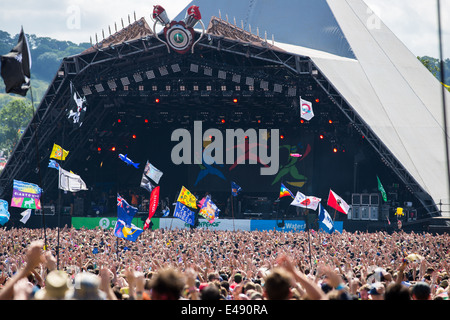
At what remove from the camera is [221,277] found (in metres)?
10.4

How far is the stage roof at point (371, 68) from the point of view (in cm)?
3506

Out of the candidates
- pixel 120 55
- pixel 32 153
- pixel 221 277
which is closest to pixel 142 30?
pixel 120 55

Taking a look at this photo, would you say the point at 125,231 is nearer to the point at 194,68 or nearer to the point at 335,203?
the point at 335,203

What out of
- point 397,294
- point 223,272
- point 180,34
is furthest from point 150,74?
point 397,294

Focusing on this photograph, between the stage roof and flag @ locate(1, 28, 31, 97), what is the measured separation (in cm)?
2275

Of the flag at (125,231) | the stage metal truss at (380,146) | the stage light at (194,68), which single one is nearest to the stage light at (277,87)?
the stage metal truss at (380,146)

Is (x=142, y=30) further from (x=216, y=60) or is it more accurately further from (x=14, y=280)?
(x=14, y=280)

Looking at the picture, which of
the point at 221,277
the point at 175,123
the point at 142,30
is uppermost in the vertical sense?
the point at 142,30

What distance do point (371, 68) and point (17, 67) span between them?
32.4 metres

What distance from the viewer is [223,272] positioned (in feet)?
37.6

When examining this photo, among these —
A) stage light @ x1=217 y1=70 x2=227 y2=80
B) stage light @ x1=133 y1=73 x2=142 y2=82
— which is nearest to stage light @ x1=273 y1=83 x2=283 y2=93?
stage light @ x1=217 y1=70 x2=227 y2=80

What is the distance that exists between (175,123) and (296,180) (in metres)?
8.43

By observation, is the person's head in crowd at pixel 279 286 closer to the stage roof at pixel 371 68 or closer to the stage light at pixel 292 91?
the stage roof at pixel 371 68
